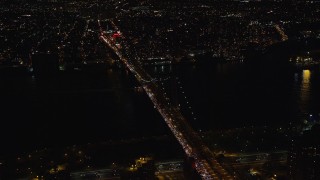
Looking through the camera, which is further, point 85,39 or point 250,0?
point 250,0

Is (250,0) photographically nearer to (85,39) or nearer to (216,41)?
(216,41)

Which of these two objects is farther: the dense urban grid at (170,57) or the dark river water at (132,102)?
the dark river water at (132,102)

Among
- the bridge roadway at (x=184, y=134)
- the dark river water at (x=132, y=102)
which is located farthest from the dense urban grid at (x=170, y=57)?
the dark river water at (x=132, y=102)

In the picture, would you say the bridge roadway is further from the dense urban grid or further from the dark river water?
the dark river water

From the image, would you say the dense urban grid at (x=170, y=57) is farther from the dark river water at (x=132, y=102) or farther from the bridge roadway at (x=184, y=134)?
the dark river water at (x=132, y=102)


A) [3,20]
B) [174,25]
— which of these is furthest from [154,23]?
[3,20]

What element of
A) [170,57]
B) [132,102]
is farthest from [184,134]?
[170,57]

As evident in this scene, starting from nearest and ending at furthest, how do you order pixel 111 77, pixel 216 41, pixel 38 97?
pixel 38 97 → pixel 111 77 → pixel 216 41
